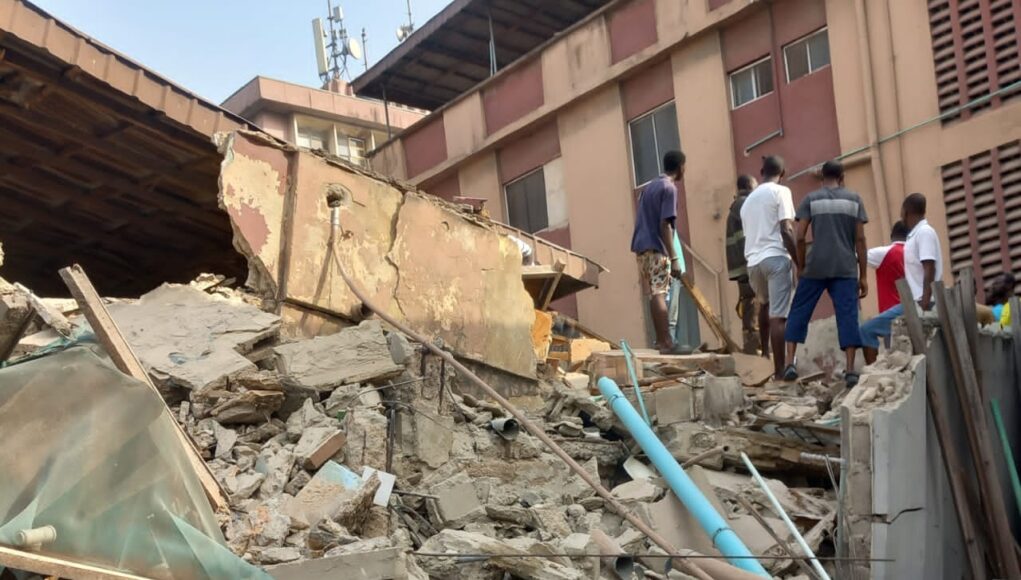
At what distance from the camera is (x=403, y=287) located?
7340 mm

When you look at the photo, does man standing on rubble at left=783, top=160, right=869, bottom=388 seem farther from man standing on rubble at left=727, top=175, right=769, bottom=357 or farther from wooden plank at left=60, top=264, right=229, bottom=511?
wooden plank at left=60, top=264, right=229, bottom=511

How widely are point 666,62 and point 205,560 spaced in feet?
42.0

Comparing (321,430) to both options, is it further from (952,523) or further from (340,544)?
(952,523)

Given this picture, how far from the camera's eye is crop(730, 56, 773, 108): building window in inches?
554

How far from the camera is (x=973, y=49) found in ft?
38.3

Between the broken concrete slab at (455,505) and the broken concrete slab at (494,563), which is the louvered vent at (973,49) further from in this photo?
the broken concrete slab at (494,563)

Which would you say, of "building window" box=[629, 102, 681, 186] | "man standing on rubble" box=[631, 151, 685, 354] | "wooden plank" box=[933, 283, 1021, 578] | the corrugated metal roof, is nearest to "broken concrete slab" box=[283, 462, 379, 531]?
"wooden plank" box=[933, 283, 1021, 578]

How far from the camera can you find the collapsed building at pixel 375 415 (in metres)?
4.05

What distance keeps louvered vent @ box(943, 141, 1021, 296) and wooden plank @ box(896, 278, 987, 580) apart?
675 centimetres

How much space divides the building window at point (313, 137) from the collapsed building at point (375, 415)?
16.0 meters

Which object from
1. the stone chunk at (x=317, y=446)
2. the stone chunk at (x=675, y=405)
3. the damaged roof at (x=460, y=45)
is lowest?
the stone chunk at (x=317, y=446)

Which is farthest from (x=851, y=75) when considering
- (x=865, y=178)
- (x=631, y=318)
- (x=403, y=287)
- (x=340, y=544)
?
(x=340, y=544)

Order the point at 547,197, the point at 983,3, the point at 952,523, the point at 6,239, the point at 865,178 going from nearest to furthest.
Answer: the point at 952,523, the point at 6,239, the point at 983,3, the point at 865,178, the point at 547,197

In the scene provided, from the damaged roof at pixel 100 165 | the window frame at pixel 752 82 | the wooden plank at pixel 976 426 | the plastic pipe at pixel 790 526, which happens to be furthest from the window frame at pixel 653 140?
the plastic pipe at pixel 790 526
